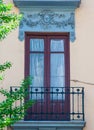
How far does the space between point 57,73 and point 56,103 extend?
2.85 feet

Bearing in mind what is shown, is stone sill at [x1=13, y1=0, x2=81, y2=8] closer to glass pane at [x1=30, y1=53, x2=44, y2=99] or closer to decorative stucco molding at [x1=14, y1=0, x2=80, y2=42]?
decorative stucco molding at [x1=14, y1=0, x2=80, y2=42]

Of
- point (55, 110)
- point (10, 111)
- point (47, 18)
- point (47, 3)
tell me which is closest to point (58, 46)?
point (47, 18)

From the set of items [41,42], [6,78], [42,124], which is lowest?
[42,124]

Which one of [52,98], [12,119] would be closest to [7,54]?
[52,98]

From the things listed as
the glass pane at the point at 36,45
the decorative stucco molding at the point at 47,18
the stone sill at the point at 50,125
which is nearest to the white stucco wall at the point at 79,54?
the decorative stucco molding at the point at 47,18

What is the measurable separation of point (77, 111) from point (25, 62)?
2.03m

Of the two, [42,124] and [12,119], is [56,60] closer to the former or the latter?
[42,124]

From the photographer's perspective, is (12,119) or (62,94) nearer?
(12,119)

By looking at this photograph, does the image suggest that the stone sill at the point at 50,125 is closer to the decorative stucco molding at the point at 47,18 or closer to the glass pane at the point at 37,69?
Result: the glass pane at the point at 37,69

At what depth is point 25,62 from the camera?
15633mm

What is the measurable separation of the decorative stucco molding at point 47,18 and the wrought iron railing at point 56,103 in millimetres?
1627

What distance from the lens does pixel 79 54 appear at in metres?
15.5

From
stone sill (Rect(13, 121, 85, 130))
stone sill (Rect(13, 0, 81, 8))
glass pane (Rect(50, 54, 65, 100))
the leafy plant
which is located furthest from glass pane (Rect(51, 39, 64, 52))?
the leafy plant

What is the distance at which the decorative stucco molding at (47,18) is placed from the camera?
15633 millimetres
